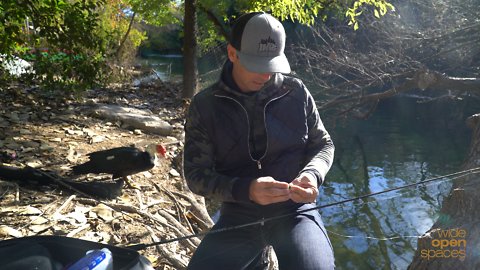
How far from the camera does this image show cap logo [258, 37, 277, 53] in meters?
1.99

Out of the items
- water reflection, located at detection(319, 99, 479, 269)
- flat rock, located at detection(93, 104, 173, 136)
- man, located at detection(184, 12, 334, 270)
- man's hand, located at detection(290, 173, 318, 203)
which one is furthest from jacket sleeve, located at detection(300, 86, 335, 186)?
flat rock, located at detection(93, 104, 173, 136)

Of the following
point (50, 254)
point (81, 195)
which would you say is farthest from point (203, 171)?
point (81, 195)

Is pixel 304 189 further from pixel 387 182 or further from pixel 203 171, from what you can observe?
pixel 387 182

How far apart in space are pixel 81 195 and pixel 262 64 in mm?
2564

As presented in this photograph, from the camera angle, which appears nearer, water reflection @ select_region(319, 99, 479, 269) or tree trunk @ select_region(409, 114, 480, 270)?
tree trunk @ select_region(409, 114, 480, 270)

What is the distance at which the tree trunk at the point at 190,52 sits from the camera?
10234mm

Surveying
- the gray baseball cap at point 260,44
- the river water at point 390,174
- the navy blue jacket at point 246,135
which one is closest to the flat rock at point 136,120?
the river water at point 390,174

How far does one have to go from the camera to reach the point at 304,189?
188 centimetres

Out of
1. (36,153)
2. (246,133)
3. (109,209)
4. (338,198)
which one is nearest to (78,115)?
(36,153)

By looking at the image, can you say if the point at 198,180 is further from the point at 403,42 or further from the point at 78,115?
the point at 403,42

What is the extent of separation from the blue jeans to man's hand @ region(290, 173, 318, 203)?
149 mm

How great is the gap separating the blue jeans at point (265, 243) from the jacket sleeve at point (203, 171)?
17 centimetres

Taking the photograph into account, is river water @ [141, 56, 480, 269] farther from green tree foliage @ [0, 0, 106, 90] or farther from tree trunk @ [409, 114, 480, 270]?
green tree foliage @ [0, 0, 106, 90]

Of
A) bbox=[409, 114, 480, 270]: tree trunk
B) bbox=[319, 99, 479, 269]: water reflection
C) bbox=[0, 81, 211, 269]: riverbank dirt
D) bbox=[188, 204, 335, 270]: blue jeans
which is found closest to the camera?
bbox=[188, 204, 335, 270]: blue jeans
